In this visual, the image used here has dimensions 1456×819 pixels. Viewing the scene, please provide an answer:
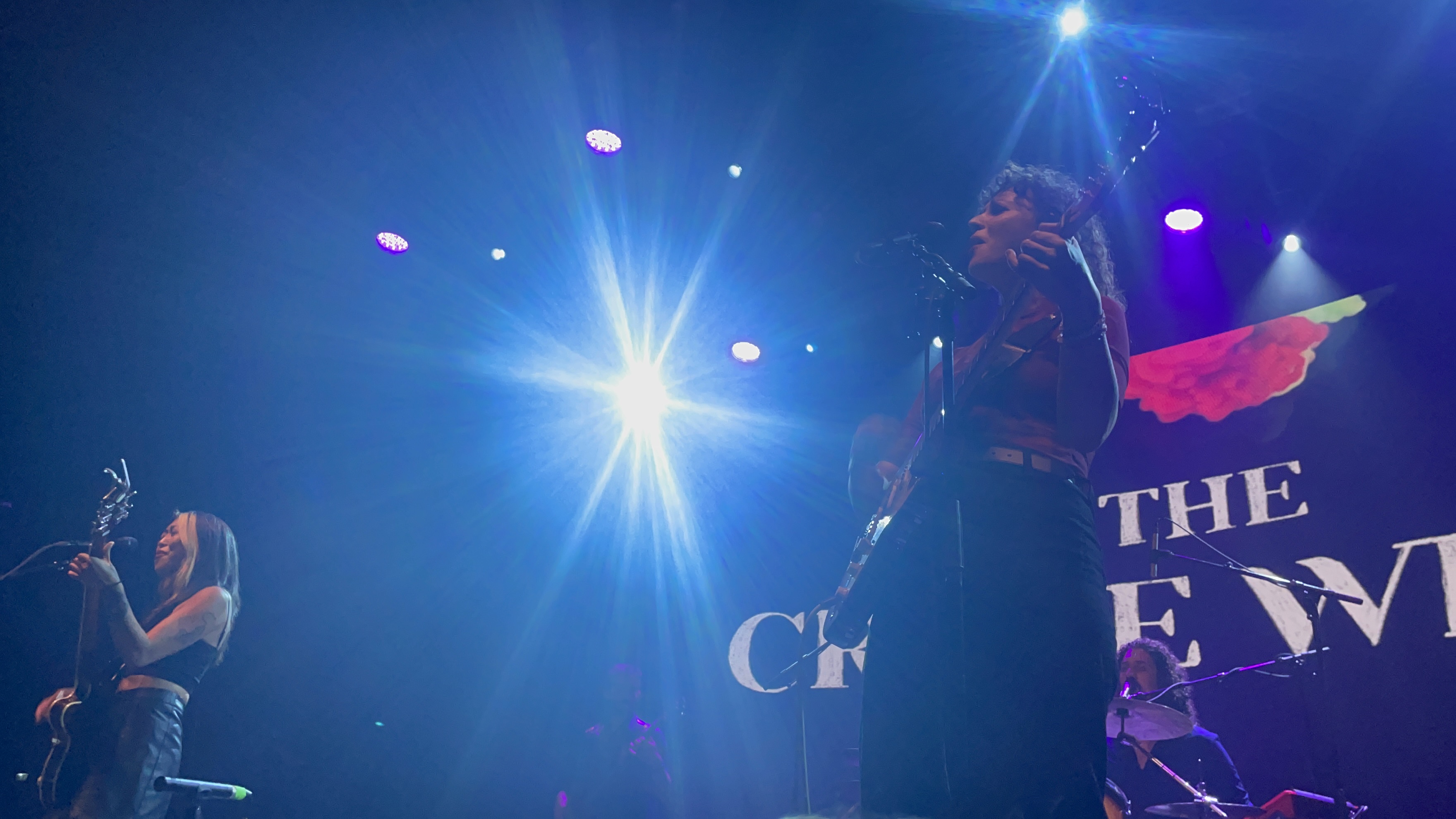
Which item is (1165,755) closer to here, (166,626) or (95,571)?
(166,626)

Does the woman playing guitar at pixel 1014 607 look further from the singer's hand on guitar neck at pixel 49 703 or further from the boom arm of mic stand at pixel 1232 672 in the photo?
the singer's hand on guitar neck at pixel 49 703

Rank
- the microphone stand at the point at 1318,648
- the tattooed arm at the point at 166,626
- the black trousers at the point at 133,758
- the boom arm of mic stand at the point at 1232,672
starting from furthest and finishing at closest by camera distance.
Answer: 1. the boom arm of mic stand at the point at 1232,672
2. the microphone stand at the point at 1318,648
3. the tattooed arm at the point at 166,626
4. the black trousers at the point at 133,758

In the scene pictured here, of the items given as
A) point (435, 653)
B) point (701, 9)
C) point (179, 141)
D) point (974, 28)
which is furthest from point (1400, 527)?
point (179, 141)

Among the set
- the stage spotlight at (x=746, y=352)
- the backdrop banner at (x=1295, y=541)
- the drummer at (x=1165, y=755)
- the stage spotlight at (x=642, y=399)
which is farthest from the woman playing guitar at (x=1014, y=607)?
the stage spotlight at (x=642, y=399)

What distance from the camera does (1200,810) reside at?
410 cm

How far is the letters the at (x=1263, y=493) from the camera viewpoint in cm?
471

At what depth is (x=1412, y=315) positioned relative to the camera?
4.52 m

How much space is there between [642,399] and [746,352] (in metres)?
1.06

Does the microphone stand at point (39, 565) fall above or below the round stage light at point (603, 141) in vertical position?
below

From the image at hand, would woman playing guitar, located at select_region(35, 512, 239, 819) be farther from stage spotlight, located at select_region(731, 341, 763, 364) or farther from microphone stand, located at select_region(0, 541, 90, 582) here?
stage spotlight, located at select_region(731, 341, 763, 364)

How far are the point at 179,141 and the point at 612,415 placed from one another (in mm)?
3737

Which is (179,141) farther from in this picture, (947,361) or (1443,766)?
(1443,766)

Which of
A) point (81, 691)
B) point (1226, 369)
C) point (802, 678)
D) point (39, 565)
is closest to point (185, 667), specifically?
point (81, 691)

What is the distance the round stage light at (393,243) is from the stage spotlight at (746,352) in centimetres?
279
